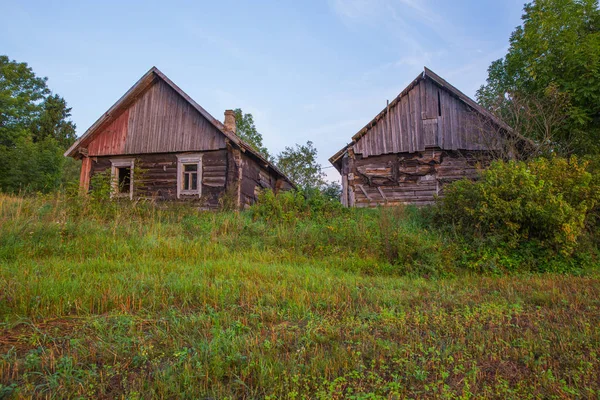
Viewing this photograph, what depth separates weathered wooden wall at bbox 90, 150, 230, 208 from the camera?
51.3 ft

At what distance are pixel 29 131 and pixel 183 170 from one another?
26661mm

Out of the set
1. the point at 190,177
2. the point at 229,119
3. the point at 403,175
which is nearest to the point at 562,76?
the point at 403,175

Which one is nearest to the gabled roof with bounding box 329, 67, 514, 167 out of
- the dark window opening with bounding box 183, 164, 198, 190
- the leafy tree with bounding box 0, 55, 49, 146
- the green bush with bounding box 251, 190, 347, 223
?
the green bush with bounding box 251, 190, 347, 223

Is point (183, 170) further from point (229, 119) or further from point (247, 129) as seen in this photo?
point (247, 129)

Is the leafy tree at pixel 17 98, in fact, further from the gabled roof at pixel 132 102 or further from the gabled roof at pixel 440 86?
the gabled roof at pixel 440 86

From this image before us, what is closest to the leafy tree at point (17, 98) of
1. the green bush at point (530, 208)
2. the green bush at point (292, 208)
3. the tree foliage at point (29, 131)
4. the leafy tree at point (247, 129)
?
the tree foliage at point (29, 131)

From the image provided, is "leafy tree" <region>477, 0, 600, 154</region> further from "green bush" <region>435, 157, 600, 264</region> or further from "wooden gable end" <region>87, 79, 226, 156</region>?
"wooden gable end" <region>87, 79, 226, 156</region>

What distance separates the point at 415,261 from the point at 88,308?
6.05 meters

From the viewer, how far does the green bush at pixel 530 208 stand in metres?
8.36

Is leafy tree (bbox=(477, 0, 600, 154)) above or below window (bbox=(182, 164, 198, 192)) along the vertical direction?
above

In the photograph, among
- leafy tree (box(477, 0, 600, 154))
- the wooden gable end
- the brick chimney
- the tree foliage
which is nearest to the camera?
leafy tree (box(477, 0, 600, 154))

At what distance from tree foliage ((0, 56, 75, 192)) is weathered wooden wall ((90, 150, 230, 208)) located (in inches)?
500

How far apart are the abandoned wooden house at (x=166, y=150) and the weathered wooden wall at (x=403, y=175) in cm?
450

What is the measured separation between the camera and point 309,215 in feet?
41.2
